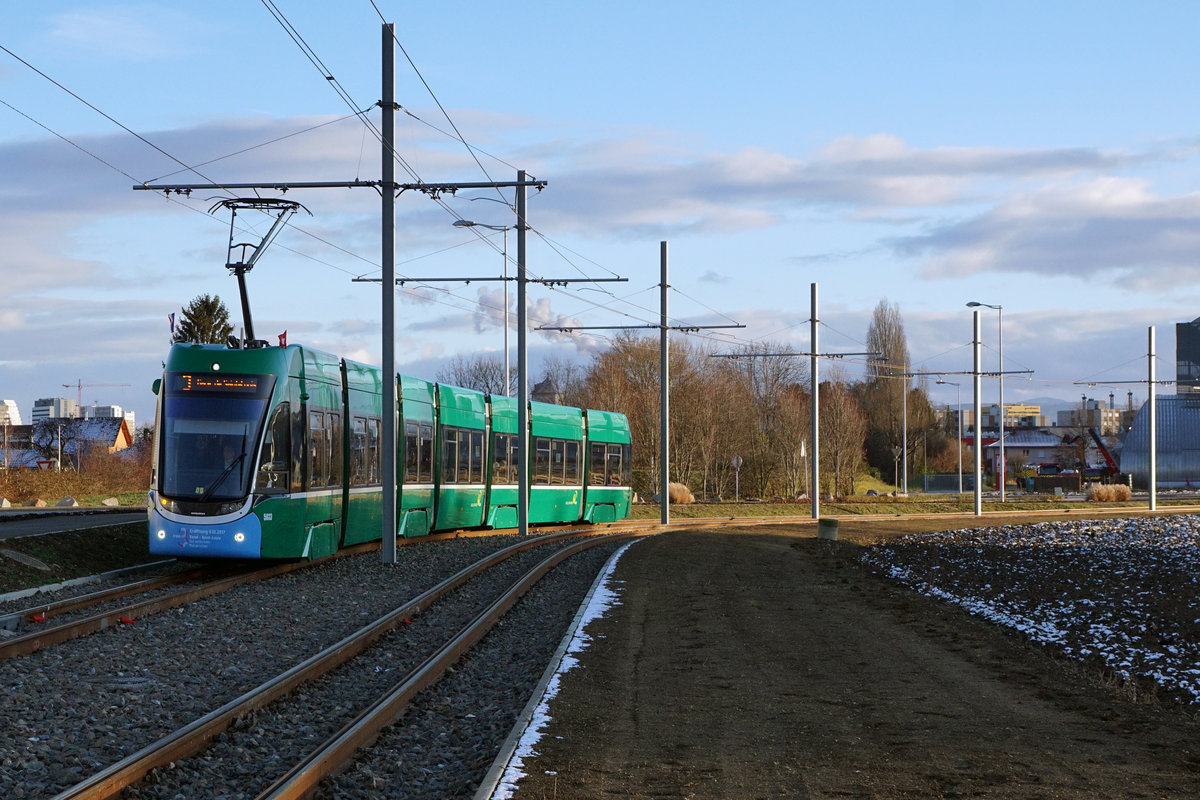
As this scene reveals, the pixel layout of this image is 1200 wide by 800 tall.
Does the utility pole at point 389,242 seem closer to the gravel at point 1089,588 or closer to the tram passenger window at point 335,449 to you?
the tram passenger window at point 335,449

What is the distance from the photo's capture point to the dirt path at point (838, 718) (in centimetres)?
816

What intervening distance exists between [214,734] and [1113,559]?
2132 cm

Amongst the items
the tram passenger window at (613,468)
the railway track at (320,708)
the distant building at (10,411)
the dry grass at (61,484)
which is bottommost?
the railway track at (320,708)

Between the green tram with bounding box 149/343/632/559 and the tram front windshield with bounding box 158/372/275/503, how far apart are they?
14mm

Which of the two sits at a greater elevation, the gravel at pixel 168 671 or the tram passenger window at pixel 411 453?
the tram passenger window at pixel 411 453

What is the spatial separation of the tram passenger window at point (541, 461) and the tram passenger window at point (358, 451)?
35.1ft

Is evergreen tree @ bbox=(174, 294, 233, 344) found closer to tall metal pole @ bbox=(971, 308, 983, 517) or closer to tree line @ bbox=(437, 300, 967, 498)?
tree line @ bbox=(437, 300, 967, 498)

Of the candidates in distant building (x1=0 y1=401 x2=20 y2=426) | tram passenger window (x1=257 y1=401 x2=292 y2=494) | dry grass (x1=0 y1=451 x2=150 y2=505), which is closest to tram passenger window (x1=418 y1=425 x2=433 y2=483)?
tram passenger window (x1=257 y1=401 x2=292 y2=494)

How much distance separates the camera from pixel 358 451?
24.2 meters

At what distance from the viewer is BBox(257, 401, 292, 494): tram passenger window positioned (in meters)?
19.3

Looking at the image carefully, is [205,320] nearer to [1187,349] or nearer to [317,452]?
[317,452]

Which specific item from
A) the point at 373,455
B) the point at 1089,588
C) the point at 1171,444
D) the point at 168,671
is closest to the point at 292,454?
the point at 373,455

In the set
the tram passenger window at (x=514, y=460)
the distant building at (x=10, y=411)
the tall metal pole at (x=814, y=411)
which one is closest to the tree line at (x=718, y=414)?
the tall metal pole at (x=814, y=411)

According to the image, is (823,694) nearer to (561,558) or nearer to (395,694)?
(395,694)
